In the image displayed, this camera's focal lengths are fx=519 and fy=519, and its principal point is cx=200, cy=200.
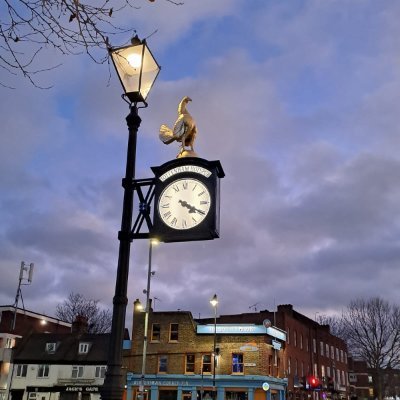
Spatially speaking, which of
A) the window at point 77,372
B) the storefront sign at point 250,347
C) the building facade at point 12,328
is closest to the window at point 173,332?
the storefront sign at point 250,347

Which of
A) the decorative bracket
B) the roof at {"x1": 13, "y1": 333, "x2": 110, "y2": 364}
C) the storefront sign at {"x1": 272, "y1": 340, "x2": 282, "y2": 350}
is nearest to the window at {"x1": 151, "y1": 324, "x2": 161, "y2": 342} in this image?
the roof at {"x1": 13, "y1": 333, "x2": 110, "y2": 364}

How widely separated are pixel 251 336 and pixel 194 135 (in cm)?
3788

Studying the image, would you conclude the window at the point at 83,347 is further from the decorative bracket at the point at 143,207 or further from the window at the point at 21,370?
the decorative bracket at the point at 143,207

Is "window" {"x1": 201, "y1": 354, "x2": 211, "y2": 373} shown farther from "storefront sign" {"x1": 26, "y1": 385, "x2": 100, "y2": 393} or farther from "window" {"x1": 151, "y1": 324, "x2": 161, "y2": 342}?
"storefront sign" {"x1": 26, "y1": 385, "x2": 100, "y2": 393}

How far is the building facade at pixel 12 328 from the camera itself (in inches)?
1860

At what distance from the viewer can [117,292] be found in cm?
542

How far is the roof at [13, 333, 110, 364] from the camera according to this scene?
1823 inches

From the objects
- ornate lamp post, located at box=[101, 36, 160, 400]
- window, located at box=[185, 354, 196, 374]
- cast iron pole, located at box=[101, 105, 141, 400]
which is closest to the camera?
cast iron pole, located at box=[101, 105, 141, 400]

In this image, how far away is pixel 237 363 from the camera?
42.1 meters

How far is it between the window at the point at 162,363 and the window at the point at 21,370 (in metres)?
12.6

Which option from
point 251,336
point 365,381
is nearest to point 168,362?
point 251,336

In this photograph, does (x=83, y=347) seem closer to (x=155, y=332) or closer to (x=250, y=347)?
(x=155, y=332)

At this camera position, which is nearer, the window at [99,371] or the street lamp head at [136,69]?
the street lamp head at [136,69]

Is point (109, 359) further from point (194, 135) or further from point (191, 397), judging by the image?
point (191, 397)
